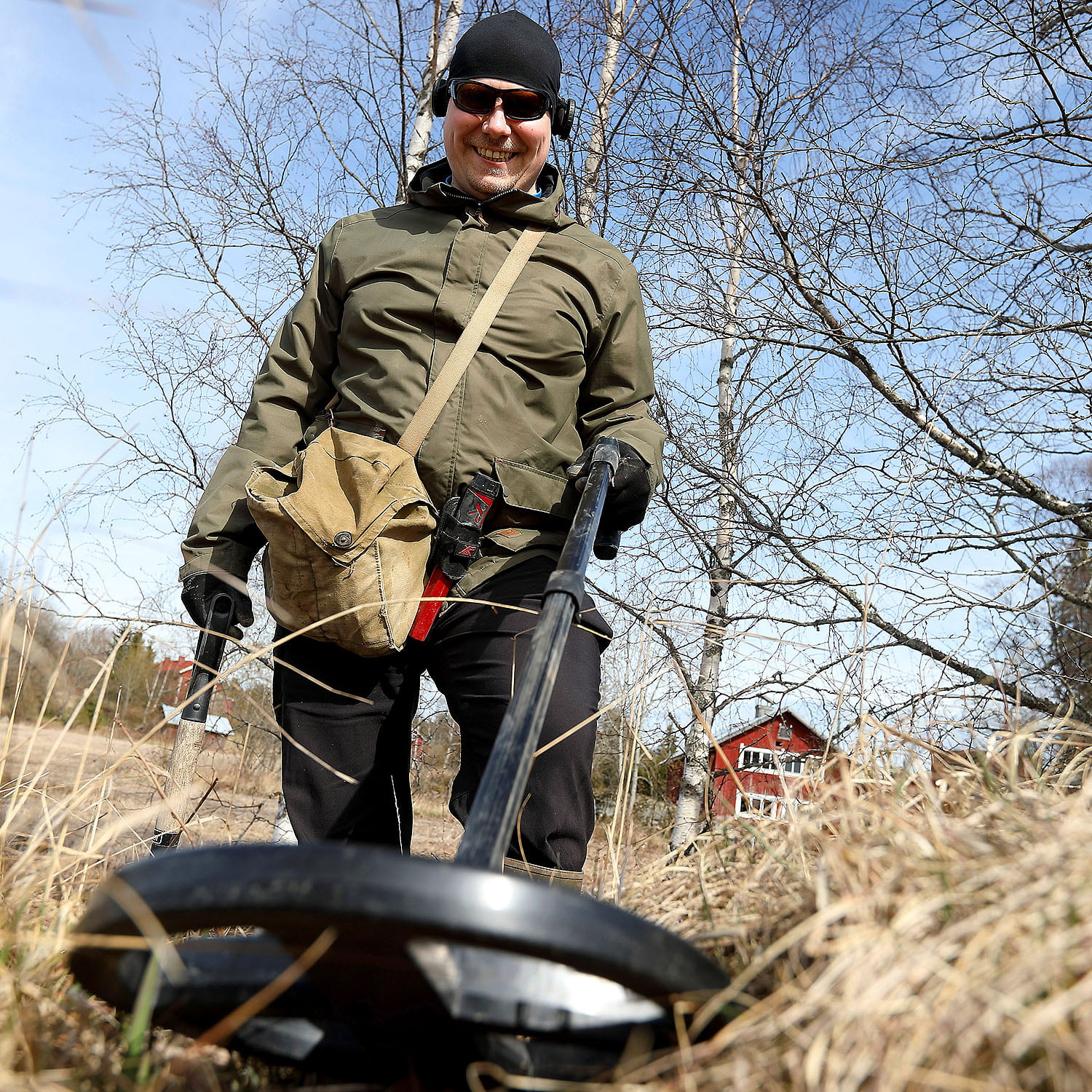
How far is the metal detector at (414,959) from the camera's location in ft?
2.59

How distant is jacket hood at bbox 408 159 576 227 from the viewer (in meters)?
2.45

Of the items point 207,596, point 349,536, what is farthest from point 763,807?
point 207,596

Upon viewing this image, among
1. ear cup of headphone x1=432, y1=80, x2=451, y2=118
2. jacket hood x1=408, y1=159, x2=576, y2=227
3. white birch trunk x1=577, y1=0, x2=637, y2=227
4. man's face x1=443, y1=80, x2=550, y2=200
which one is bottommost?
jacket hood x1=408, y1=159, x2=576, y2=227

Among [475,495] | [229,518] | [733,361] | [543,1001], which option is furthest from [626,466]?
[733,361]

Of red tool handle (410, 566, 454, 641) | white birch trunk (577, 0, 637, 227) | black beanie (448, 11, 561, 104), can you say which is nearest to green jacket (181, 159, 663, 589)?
red tool handle (410, 566, 454, 641)

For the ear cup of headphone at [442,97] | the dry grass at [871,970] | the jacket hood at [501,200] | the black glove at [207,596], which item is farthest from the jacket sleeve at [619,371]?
the dry grass at [871,970]

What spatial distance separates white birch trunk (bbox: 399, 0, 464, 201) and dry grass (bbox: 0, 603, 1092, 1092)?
643 cm

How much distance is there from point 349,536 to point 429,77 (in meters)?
6.25

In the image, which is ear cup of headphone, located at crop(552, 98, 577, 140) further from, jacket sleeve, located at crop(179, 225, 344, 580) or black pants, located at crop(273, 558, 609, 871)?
black pants, located at crop(273, 558, 609, 871)

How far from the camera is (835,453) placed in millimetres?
5895

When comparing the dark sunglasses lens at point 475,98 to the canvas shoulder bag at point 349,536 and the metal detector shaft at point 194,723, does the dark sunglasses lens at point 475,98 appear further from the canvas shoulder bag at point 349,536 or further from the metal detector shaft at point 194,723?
the metal detector shaft at point 194,723

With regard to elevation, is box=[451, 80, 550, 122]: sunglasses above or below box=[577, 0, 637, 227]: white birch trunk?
below

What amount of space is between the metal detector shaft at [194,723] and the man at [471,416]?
65mm

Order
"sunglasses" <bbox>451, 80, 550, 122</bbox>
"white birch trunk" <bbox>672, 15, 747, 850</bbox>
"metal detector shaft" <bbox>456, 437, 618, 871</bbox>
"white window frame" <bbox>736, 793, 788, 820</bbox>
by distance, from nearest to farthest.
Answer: "metal detector shaft" <bbox>456, 437, 618, 871</bbox> < "white window frame" <bbox>736, 793, 788, 820</bbox> < "sunglasses" <bbox>451, 80, 550, 122</bbox> < "white birch trunk" <bbox>672, 15, 747, 850</bbox>
